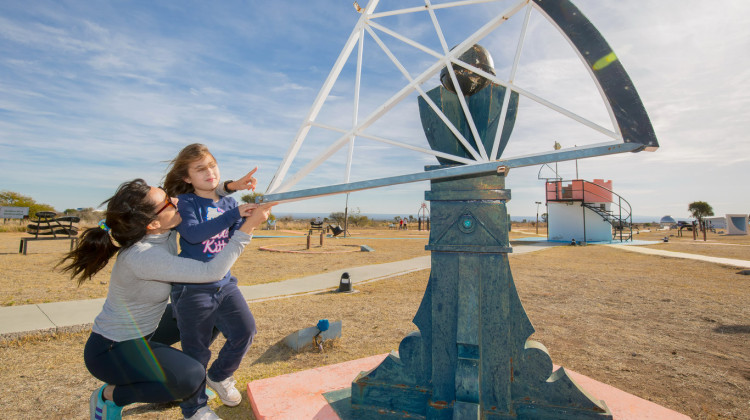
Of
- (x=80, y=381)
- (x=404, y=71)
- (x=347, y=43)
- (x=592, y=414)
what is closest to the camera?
(x=592, y=414)

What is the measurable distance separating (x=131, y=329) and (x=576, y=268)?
439 inches

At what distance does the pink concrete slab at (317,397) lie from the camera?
94.7 inches

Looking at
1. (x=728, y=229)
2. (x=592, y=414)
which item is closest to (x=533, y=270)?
(x=592, y=414)

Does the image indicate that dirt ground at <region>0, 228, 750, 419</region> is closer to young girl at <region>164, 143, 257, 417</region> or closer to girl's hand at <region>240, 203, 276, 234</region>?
young girl at <region>164, 143, 257, 417</region>

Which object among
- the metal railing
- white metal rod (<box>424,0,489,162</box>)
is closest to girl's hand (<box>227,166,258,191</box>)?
white metal rod (<box>424,0,489,162</box>)

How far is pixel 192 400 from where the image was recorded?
2307 mm

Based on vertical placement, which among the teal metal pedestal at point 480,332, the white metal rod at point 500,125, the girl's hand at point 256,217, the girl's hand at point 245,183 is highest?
the white metal rod at point 500,125

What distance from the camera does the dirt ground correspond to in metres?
2.82

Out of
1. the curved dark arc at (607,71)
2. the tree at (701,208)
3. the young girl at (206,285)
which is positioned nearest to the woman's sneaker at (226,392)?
the young girl at (206,285)

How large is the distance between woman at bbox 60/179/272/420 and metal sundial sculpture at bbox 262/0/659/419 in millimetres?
668

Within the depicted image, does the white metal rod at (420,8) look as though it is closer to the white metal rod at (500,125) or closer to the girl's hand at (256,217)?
the white metal rod at (500,125)

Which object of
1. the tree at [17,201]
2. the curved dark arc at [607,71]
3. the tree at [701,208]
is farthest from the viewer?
the tree at [701,208]

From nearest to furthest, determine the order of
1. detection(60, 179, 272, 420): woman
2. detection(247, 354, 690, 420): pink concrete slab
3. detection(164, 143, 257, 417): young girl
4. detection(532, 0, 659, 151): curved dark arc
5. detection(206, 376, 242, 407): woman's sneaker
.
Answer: detection(532, 0, 659, 151): curved dark arc
detection(60, 179, 272, 420): woman
detection(164, 143, 257, 417): young girl
detection(247, 354, 690, 420): pink concrete slab
detection(206, 376, 242, 407): woman's sneaker

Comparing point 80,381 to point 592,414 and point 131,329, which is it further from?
point 592,414
